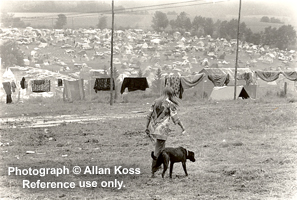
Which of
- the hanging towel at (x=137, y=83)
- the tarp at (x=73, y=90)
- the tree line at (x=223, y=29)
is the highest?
the tree line at (x=223, y=29)

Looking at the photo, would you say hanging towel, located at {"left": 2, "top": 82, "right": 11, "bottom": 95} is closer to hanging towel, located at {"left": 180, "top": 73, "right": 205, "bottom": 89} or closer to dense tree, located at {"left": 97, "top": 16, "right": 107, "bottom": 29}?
hanging towel, located at {"left": 180, "top": 73, "right": 205, "bottom": 89}

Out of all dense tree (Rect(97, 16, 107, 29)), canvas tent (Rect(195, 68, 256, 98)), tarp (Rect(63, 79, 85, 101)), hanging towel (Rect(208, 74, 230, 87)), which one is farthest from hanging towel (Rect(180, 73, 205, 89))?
dense tree (Rect(97, 16, 107, 29))

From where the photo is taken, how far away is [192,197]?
6.14 metres

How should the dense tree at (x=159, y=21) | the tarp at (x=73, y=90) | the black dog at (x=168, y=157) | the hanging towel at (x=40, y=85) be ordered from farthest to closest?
the dense tree at (x=159, y=21) → the tarp at (x=73, y=90) → the hanging towel at (x=40, y=85) → the black dog at (x=168, y=157)

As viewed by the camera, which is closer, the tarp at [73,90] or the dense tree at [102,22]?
the tarp at [73,90]

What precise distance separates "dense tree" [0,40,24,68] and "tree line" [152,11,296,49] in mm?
41030

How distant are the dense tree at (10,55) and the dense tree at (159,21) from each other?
40989 millimetres

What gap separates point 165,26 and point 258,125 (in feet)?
254

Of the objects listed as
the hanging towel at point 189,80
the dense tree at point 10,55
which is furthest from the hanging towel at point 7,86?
the dense tree at point 10,55

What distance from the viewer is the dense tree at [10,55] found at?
5291cm

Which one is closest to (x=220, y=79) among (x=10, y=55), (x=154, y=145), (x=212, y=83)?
(x=212, y=83)

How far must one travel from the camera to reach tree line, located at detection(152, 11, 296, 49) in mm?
78438

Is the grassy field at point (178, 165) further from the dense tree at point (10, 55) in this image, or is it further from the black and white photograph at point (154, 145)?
the dense tree at point (10, 55)

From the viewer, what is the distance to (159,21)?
9194 centimetres
